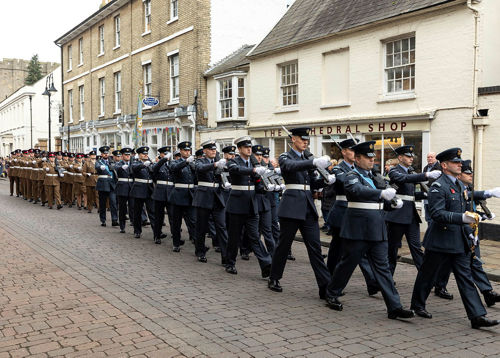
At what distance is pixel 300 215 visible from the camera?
22.1 ft

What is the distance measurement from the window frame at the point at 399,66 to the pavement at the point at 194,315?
218 inches

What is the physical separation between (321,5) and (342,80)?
3410 millimetres

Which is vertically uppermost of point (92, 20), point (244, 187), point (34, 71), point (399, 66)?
point (34, 71)

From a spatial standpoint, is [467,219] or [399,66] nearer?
[467,219]

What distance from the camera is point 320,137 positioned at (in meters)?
15.6

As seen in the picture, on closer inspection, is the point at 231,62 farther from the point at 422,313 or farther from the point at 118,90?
the point at 422,313

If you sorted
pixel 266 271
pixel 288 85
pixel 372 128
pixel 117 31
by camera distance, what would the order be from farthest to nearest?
pixel 117 31
pixel 288 85
pixel 372 128
pixel 266 271

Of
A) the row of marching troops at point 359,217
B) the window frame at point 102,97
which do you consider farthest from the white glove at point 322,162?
the window frame at point 102,97

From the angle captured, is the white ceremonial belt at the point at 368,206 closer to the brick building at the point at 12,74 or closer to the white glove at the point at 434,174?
the white glove at the point at 434,174

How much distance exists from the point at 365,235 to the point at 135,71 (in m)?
22.3

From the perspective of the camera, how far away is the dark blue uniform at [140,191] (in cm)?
1187

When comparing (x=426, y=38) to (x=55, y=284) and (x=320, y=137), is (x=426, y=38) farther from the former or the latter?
(x=55, y=284)

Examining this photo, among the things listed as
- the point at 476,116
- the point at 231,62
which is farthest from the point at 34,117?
the point at 476,116

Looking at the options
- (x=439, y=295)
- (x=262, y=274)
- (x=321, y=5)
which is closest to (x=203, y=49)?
(x=321, y=5)
